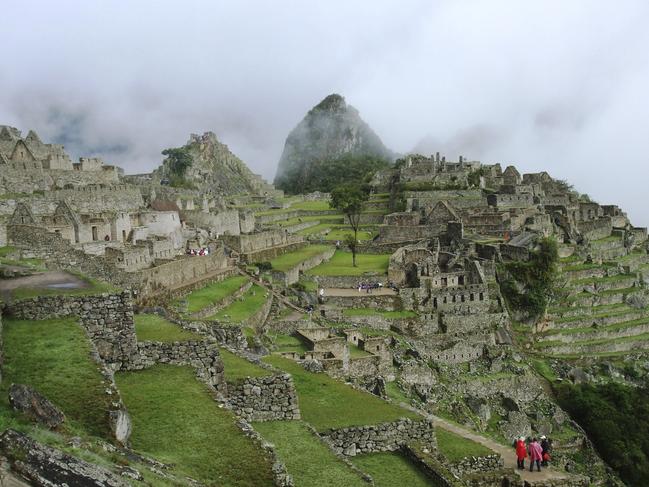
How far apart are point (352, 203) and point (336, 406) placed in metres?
44.4

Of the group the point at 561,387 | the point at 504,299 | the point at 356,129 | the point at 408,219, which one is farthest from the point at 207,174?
the point at 356,129

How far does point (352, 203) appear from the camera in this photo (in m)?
56.5

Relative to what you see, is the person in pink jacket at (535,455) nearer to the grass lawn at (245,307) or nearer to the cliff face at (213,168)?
the grass lawn at (245,307)

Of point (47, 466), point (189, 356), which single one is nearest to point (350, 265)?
point (189, 356)

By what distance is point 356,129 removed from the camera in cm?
14812

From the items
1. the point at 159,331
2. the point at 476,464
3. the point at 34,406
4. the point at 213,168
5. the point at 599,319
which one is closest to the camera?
the point at 34,406

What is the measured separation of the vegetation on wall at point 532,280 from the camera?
141ft

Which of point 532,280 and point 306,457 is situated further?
point 532,280

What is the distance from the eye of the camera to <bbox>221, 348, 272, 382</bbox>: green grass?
10.7 metres

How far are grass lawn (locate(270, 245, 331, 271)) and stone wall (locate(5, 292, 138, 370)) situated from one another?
29.8 m

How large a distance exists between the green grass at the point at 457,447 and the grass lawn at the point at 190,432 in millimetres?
5763

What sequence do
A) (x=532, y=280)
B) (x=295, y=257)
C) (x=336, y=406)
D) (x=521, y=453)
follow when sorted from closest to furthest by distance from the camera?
1. (x=336, y=406)
2. (x=521, y=453)
3. (x=532, y=280)
4. (x=295, y=257)

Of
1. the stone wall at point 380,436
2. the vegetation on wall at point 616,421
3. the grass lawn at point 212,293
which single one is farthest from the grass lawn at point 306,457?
the vegetation on wall at point 616,421

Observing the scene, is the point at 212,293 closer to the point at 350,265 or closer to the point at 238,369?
the point at 350,265
